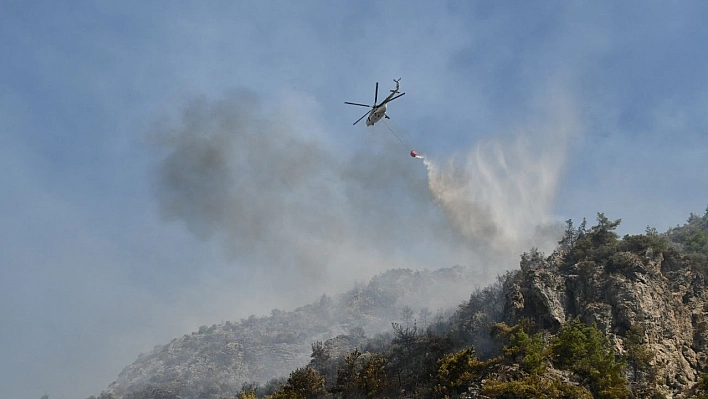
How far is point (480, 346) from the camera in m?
69.4

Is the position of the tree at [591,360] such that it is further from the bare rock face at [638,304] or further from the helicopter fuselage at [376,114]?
the helicopter fuselage at [376,114]

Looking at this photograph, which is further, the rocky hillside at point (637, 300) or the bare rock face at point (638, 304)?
the bare rock face at point (638, 304)

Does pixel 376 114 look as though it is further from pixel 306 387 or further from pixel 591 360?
pixel 591 360

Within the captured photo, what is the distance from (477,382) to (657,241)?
37.1 meters

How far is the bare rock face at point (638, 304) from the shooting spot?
5538 centimetres

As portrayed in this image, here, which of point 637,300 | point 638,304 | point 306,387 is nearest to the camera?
point 306,387

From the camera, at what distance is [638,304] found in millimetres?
57344

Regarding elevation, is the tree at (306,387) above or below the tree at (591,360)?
above

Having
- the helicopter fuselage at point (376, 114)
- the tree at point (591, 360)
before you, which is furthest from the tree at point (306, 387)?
the helicopter fuselage at point (376, 114)

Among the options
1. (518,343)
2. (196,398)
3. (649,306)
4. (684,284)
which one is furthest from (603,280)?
(196,398)

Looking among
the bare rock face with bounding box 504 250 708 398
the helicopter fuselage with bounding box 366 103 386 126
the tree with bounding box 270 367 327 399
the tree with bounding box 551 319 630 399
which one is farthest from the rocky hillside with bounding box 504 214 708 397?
the helicopter fuselage with bounding box 366 103 386 126

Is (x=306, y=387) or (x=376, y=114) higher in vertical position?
(x=376, y=114)

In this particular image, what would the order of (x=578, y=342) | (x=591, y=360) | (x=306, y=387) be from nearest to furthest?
1. (x=591, y=360)
2. (x=578, y=342)
3. (x=306, y=387)

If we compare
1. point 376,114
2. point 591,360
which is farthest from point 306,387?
point 376,114
